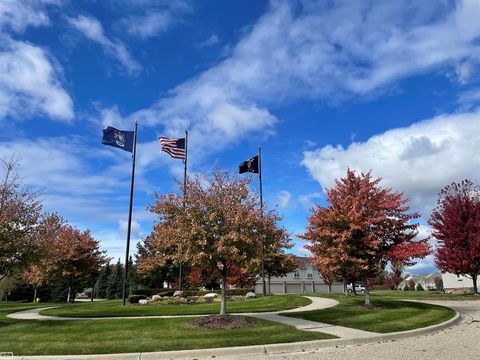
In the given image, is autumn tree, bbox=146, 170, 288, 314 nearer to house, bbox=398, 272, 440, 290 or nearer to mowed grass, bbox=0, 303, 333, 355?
mowed grass, bbox=0, 303, 333, 355

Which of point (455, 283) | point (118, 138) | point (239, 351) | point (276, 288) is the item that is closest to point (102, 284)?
point (276, 288)

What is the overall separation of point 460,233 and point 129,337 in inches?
964

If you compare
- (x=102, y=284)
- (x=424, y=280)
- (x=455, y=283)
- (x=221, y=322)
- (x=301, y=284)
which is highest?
(x=424, y=280)

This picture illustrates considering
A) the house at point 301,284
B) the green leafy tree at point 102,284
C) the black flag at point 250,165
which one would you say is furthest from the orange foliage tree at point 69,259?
the green leafy tree at point 102,284

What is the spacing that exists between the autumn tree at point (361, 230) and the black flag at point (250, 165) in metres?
11.8

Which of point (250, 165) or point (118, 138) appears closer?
point (118, 138)

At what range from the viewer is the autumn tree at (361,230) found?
17.2 metres

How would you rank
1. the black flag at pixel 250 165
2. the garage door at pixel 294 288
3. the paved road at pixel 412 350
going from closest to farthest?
the paved road at pixel 412 350, the black flag at pixel 250 165, the garage door at pixel 294 288

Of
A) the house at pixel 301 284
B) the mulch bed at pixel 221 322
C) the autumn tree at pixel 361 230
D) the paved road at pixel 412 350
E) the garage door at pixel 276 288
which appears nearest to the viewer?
the paved road at pixel 412 350

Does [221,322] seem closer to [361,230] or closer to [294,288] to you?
[361,230]

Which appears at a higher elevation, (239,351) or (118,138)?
(118,138)

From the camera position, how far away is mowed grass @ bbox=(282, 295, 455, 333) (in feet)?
43.2

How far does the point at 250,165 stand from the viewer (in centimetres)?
3006

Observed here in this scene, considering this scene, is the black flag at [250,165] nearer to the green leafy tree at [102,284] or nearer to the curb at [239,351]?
the curb at [239,351]
